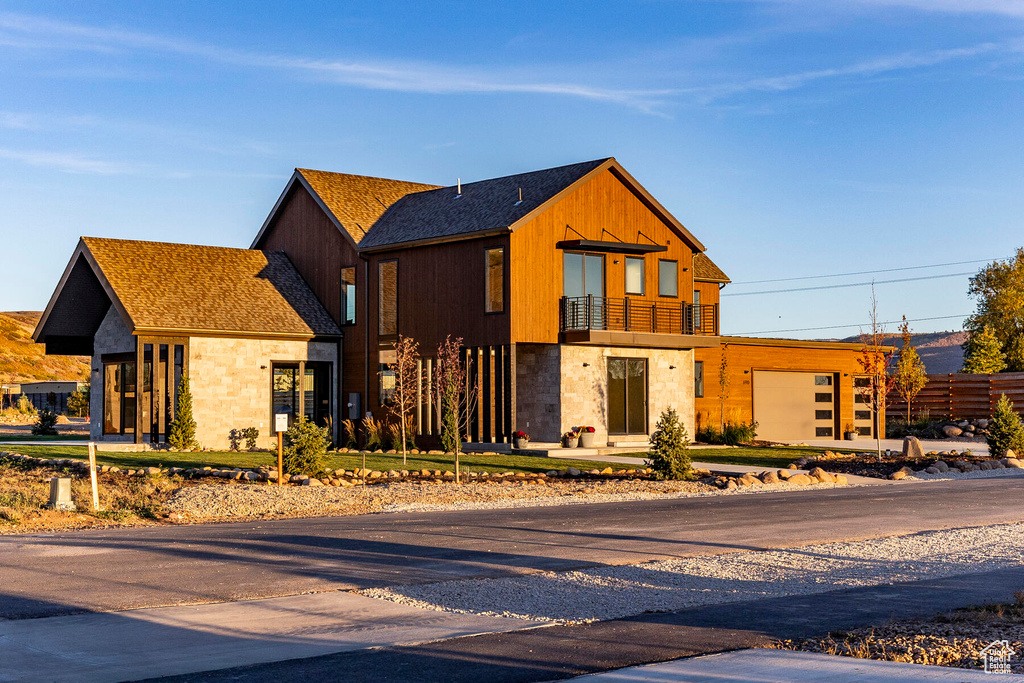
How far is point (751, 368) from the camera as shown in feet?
130

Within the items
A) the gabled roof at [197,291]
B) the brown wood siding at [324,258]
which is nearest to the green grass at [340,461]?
the gabled roof at [197,291]

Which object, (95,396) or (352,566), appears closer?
(352,566)

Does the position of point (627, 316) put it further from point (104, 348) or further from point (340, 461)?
point (104, 348)

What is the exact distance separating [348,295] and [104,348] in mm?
7778

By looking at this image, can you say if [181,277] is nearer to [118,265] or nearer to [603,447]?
[118,265]

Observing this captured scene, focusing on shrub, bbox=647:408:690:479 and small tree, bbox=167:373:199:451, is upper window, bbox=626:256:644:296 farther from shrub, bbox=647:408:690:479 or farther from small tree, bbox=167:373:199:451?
small tree, bbox=167:373:199:451

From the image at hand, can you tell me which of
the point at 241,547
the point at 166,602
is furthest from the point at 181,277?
the point at 166,602

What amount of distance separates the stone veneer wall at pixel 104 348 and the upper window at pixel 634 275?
14.9 metres

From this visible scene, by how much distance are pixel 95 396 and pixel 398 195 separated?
12.1 meters

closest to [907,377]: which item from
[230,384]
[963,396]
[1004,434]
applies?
[963,396]

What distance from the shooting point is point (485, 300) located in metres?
31.7

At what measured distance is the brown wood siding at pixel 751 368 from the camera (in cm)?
3841

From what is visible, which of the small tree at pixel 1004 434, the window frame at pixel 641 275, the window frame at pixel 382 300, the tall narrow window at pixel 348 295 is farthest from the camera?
the tall narrow window at pixel 348 295

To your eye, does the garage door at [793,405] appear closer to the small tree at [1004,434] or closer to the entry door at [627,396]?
the entry door at [627,396]
